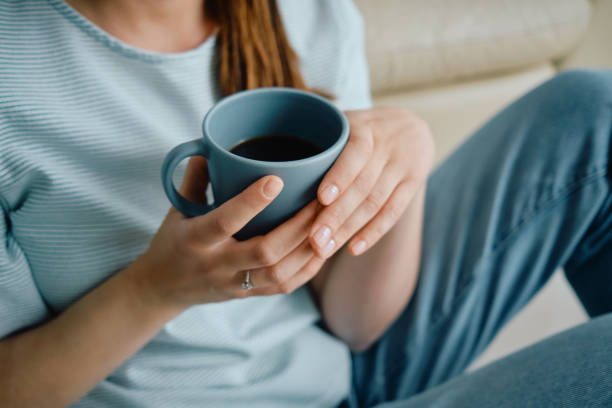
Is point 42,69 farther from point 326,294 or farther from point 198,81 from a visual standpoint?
point 326,294

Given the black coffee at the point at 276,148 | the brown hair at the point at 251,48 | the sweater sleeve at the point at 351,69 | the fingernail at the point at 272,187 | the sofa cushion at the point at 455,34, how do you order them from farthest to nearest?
the sofa cushion at the point at 455,34 → the sweater sleeve at the point at 351,69 → the brown hair at the point at 251,48 → the black coffee at the point at 276,148 → the fingernail at the point at 272,187

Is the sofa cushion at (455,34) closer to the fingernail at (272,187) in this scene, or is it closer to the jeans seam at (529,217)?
the jeans seam at (529,217)

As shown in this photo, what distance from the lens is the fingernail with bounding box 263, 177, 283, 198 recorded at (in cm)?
36

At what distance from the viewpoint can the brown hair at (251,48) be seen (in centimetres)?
63

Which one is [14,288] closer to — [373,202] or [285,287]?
[285,287]

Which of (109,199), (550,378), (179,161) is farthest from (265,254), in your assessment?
(550,378)

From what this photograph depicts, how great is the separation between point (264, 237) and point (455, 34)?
1181 mm

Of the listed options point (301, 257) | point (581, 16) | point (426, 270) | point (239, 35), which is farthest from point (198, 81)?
point (581, 16)

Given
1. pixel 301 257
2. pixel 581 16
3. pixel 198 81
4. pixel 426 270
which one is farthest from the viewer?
pixel 581 16

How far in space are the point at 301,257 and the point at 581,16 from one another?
1493 millimetres

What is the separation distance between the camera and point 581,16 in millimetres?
1427

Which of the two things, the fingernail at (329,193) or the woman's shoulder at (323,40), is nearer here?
the fingernail at (329,193)

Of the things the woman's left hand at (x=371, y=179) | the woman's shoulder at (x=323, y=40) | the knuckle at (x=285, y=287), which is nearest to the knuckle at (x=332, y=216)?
the woman's left hand at (x=371, y=179)

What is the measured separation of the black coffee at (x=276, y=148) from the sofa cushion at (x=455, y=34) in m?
0.91
